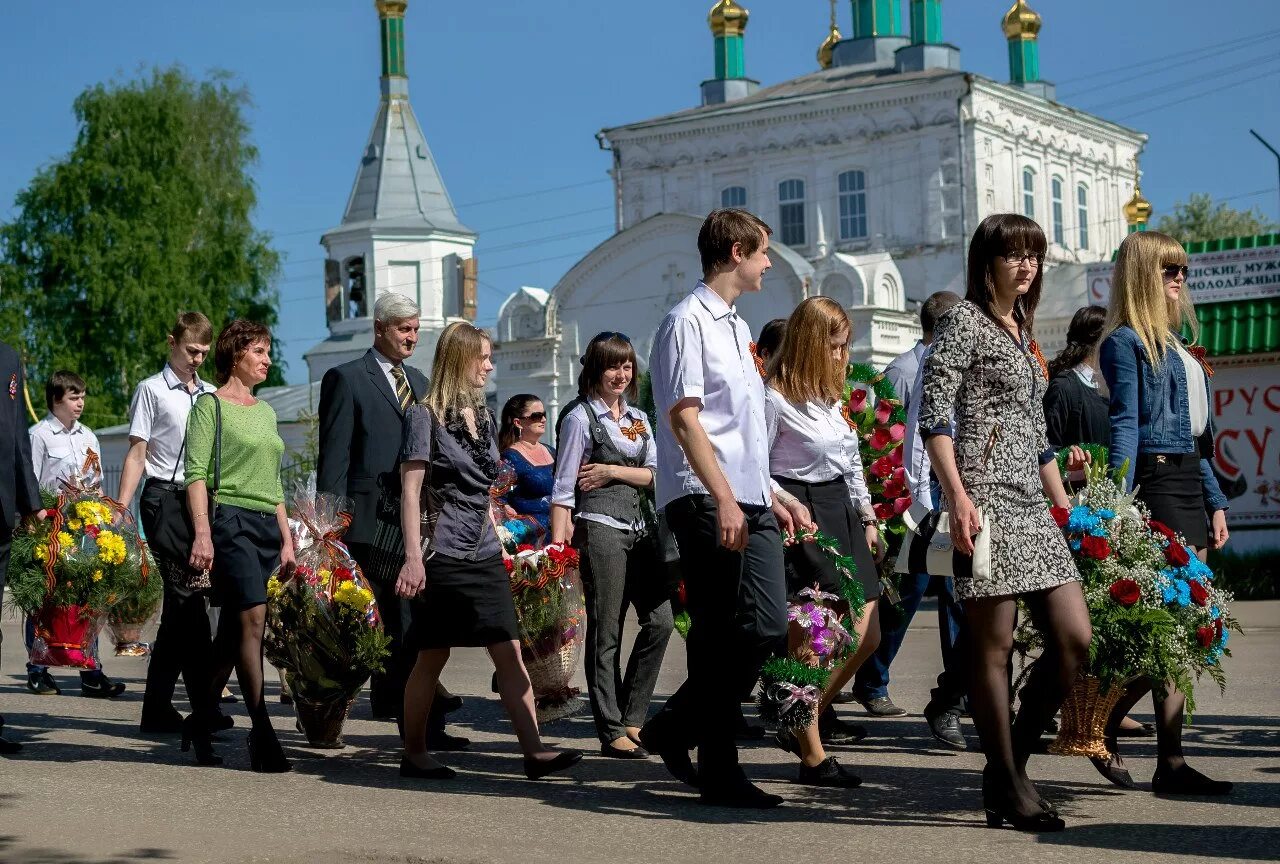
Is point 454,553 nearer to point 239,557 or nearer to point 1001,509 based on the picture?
point 239,557

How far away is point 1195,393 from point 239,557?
4040 millimetres

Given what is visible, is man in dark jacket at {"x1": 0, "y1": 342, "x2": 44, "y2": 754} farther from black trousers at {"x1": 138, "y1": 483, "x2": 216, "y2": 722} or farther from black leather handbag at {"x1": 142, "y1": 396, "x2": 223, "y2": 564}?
black trousers at {"x1": 138, "y1": 483, "x2": 216, "y2": 722}

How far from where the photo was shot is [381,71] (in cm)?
6206

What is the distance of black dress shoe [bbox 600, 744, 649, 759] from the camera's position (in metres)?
8.45

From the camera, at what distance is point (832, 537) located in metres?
8.02

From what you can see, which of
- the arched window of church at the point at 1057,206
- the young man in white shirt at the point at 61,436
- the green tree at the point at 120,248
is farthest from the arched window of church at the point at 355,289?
the young man in white shirt at the point at 61,436

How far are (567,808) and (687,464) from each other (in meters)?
1.33

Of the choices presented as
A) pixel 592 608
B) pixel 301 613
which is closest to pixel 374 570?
pixel 301 613


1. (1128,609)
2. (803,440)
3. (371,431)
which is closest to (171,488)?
(371,431)

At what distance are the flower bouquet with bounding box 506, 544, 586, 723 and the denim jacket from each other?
265cm

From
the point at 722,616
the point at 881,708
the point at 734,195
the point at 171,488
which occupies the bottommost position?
the point at 881,708

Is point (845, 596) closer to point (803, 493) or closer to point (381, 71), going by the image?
point (803, 493)

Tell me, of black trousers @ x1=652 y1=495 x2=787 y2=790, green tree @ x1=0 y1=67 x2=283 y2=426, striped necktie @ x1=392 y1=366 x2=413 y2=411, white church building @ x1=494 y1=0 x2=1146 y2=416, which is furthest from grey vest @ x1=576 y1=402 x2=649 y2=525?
green tree @ x1=0 y1=67 x2=283 y2=426

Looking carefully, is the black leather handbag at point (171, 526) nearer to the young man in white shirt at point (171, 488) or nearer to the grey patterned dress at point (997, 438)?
the young man in white shirt at point (171, 488)
